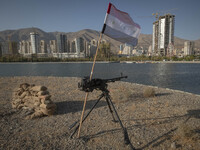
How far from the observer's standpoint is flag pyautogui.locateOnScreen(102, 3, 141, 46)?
373 cm

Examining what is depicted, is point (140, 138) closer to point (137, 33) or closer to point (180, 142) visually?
point (180, 142)

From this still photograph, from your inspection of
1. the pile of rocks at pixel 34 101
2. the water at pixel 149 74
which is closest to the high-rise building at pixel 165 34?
the water at pixel 149 74

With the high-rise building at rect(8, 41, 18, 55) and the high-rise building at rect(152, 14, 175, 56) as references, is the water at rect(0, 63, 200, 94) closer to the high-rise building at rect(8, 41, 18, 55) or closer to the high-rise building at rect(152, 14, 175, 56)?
the high-rise building at rect(152, 14, 175, 56)

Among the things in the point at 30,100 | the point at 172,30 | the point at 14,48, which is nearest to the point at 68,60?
the point at 14,48

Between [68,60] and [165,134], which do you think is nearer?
[165,134]

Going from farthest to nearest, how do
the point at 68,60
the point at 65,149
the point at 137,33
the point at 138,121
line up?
the point at 68,60
the point at 138,121
the point at 137,33
the point at 65,149

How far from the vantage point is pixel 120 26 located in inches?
162

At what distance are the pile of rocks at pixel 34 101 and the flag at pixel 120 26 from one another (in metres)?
4.09

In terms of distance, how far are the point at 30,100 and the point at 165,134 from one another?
6081mm

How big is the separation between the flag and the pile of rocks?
4.09 meters

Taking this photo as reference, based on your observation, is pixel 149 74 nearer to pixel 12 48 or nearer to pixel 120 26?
pixel 120 26

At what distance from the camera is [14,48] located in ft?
610

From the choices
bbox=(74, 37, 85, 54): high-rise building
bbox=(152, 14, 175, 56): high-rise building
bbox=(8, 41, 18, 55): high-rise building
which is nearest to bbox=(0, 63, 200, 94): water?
bbox=(152, 14, 175, 56): high-rise building

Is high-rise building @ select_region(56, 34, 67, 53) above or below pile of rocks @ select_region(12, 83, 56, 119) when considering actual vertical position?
above
